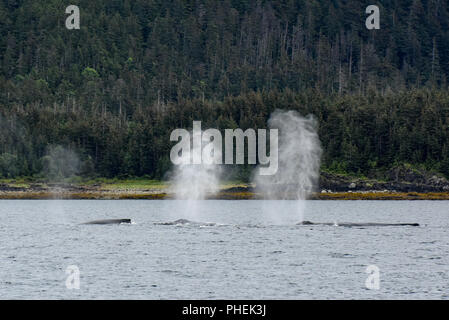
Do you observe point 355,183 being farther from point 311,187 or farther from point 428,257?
point 428,257

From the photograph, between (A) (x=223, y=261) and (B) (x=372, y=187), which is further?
(B) (x=372, y=187)

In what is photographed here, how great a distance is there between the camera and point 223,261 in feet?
221

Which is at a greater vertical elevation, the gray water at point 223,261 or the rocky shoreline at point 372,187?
the gray water at point 223,261

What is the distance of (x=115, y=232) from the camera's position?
93.2 metres

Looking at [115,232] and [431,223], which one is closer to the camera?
[115,232]

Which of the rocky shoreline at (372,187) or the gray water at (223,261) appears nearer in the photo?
the gray water at (223,261)

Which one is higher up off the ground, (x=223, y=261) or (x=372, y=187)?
(x=223, y=261)

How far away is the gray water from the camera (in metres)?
53.6

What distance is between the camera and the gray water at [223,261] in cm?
5359

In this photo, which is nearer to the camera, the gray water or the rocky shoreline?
the gray water

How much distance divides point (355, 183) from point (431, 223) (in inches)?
3417

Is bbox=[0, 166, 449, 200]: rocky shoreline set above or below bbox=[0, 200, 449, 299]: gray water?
below
